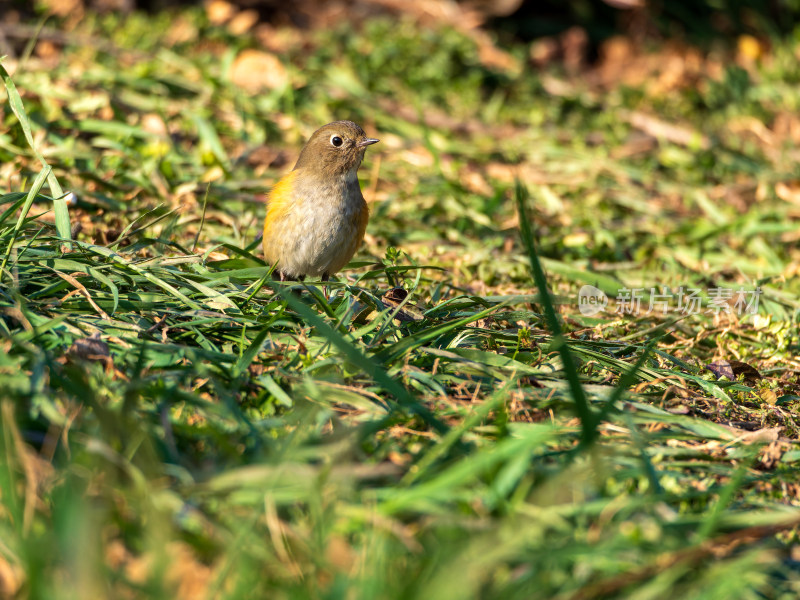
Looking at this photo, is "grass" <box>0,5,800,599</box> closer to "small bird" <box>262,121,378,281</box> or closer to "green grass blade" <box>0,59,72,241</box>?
"green grass blade" <box>0,59,72,241</box>

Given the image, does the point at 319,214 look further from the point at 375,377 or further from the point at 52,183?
the point at 375,377

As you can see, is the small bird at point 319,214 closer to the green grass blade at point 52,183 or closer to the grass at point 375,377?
the grass at point 375,377

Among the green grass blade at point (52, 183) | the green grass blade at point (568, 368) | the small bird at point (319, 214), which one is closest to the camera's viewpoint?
the green grass blade at point (568, 368)

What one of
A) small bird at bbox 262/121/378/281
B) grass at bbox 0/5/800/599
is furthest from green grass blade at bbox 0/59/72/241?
small bird at bbox 262/121/378/281

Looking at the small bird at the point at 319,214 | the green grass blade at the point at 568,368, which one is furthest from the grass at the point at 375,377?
the small bird at the point at 319,214

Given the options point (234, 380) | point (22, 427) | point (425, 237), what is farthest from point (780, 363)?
point (22, 427)

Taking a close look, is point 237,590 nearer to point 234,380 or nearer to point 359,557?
point 359,557

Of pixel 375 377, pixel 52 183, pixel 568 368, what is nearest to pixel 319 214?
pixel 52 183
